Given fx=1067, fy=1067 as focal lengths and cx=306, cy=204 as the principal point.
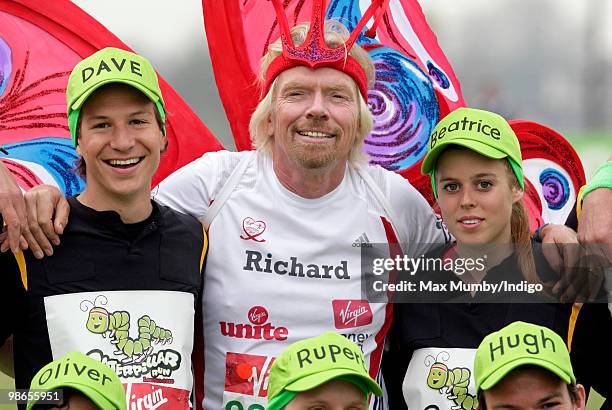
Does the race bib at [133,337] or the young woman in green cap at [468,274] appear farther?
the young woman in green cap at [468,274]

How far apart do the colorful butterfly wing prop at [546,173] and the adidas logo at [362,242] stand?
1117 mm

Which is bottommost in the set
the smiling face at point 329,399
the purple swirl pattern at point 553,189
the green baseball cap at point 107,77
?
the smiling face at point 329,399

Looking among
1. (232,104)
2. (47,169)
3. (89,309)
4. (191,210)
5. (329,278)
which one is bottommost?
(89,309)

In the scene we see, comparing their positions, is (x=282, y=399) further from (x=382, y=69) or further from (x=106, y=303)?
(x=382, y=69)

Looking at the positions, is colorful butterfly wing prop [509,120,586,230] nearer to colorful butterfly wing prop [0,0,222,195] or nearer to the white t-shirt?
the white t-shirt

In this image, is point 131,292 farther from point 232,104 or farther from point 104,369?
point 232,104

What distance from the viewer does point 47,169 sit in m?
4.50

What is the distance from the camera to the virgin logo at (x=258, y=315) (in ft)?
13.3

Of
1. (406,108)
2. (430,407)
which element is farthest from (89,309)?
(406,108)

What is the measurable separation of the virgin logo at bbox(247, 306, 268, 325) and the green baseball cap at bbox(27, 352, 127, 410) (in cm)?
84

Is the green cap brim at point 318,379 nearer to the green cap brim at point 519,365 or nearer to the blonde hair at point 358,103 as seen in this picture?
the green cap brim at point 519,365

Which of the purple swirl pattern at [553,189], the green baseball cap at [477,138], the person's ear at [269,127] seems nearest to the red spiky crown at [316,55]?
the person's ear at [269,127]

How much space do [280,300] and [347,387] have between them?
0.84m

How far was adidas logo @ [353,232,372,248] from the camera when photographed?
421 cm
